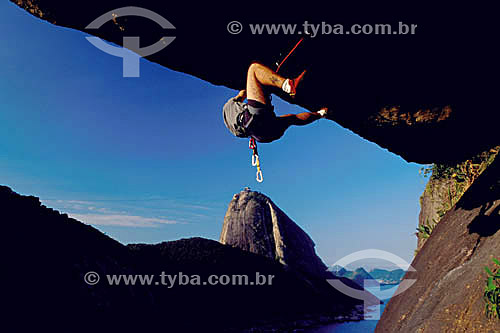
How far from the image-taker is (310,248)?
120 feet

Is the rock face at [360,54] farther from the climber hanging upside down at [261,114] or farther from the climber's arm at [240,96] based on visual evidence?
the climber hanging upside down at [261,114]

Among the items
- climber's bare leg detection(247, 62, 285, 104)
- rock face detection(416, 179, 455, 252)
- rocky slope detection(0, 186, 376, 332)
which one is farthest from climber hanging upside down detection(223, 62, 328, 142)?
rocky slope detection(0, 186, 376, 332)

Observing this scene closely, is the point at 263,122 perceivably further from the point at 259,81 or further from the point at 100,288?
the point at 100,288

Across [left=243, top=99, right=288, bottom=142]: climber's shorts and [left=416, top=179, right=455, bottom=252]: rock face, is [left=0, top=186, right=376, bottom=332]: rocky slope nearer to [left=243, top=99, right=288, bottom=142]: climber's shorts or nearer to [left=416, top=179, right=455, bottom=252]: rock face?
[left=243, top=99, right=288, bottom=142]: climber's shorts

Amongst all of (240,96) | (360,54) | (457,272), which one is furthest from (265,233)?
(240,96)

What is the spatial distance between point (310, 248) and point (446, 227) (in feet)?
107

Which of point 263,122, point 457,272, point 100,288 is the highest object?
point 263,122

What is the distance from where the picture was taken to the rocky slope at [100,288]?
6652 mm

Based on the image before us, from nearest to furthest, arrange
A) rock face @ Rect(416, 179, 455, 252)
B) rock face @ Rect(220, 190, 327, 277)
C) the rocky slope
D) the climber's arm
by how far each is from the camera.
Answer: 1. the climber's arm
2. the rocky slope
3. rock face @ Rect(416, 179, 455, 252)
4. rock face @ Rect(220, 190, 327, 277)

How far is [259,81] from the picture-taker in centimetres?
318

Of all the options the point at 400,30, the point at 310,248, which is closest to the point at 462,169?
the point at 400,30

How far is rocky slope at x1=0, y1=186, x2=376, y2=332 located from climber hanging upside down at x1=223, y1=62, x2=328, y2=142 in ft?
22.3

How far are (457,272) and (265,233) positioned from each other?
2739cm

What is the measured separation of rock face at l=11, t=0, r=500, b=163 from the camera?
3973 mm
